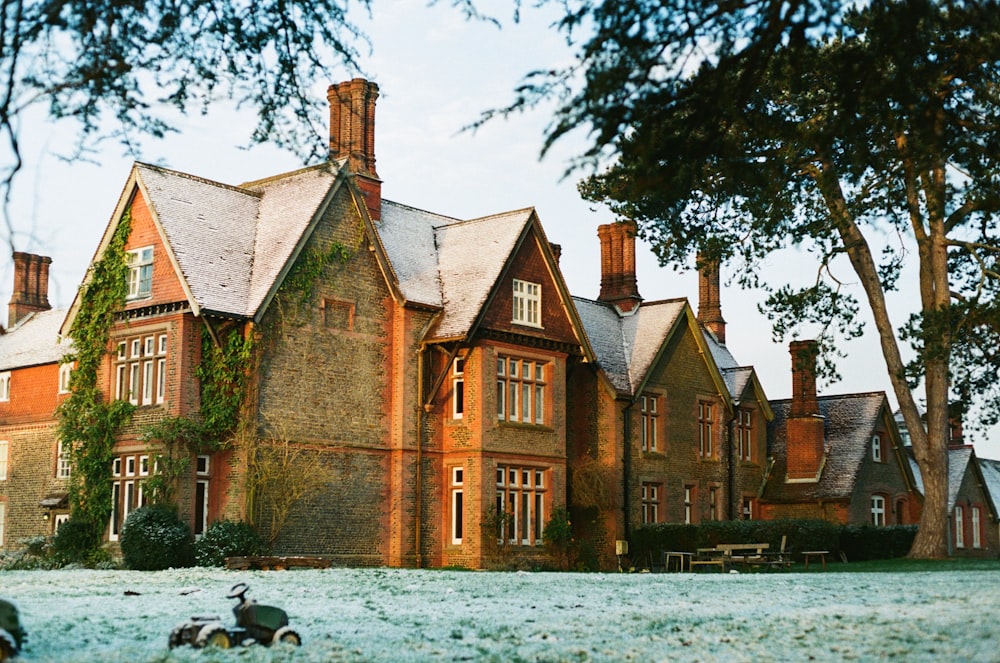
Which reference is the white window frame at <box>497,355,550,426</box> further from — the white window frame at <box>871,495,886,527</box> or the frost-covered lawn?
the white window frame at <box>871,495,886,527</box>

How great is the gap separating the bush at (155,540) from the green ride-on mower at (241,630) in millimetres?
17725

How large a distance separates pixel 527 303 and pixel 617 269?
10372 mm

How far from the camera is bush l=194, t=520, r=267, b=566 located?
1133 inches

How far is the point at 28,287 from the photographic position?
49.2 m

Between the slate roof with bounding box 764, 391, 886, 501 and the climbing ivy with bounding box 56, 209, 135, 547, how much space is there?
2530 centimetres

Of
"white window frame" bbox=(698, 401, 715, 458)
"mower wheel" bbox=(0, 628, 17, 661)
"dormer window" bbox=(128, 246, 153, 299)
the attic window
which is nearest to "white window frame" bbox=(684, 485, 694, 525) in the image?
"white window frame" bbox=(698, 401, 715, 458)

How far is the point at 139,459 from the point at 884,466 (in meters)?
29.2

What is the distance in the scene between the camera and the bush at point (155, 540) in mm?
28234

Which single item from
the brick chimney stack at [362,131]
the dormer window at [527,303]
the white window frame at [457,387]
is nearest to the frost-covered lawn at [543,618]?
the white window frame at [457,387]

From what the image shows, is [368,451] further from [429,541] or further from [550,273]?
[550,273]

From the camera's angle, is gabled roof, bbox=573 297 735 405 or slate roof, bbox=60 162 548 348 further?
gabled roof, bbox=573 297 735 405

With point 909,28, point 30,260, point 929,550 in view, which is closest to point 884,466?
point 929,550

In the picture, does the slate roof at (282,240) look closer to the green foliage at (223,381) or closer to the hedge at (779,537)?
the green foliage at (223,381)

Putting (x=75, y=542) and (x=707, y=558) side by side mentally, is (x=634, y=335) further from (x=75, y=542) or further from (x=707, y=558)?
(x=75, y=542)
